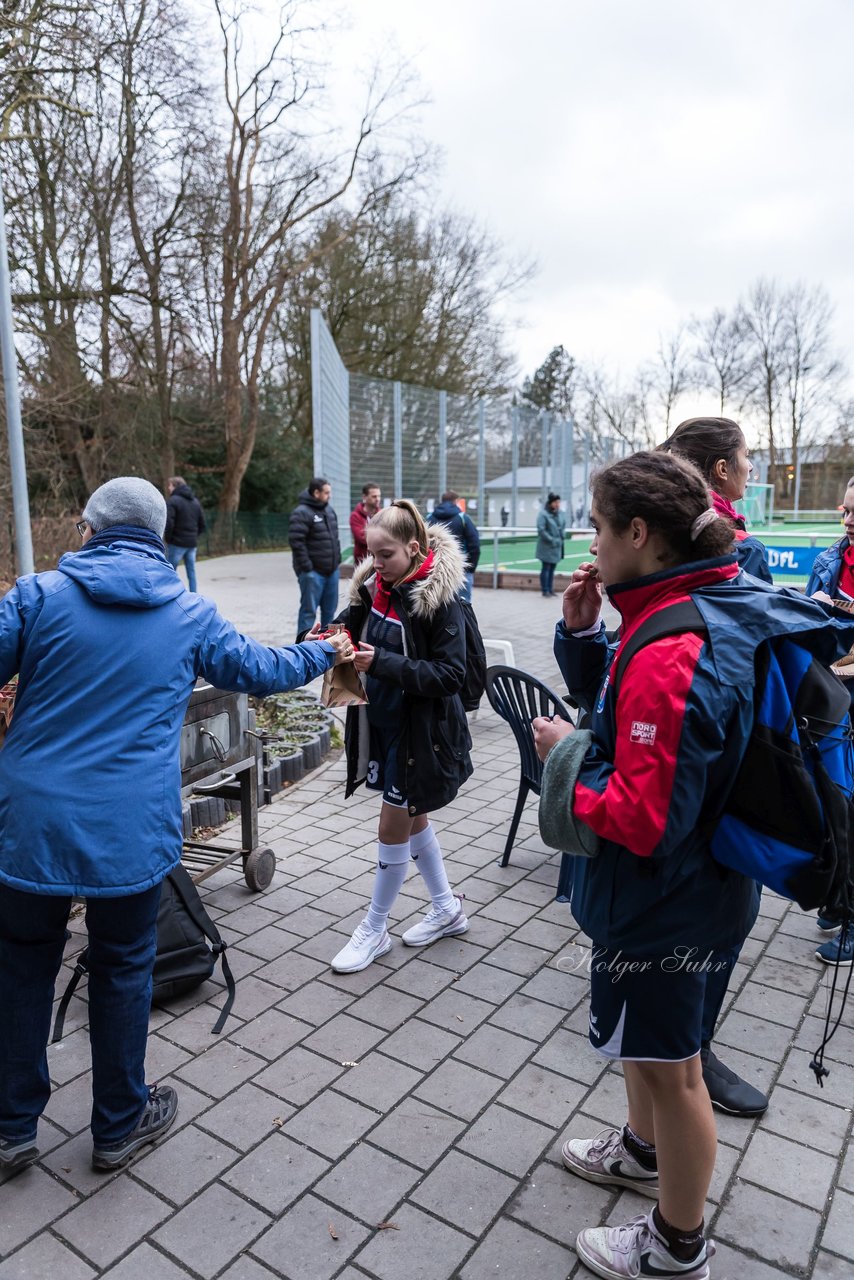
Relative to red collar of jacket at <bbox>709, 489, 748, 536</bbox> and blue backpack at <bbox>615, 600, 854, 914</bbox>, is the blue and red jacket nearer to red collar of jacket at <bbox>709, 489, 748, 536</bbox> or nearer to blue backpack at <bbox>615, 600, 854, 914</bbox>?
blue backpack at <bbox>615, 600, 854, 914</bbox>

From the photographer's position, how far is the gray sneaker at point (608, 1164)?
2285 millimetres

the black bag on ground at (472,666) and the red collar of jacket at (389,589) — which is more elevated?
the red collar of jacket at (389,589)

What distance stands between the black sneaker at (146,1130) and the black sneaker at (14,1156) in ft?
0.54

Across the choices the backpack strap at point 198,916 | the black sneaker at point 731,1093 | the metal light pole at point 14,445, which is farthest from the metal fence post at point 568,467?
the black sneaker at point 731,1093

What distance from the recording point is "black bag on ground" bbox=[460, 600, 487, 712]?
11.2ft

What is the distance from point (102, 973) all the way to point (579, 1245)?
4.42 feet

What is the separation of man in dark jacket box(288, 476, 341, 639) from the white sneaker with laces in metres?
7.76

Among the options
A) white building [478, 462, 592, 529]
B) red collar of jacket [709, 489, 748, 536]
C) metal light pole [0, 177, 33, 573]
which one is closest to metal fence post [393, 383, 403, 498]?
white building [478, 462, 592, 529]

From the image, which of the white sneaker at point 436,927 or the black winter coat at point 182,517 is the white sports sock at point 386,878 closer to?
the white sneaker at point 436,927

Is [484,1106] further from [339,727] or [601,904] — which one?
[339,727]

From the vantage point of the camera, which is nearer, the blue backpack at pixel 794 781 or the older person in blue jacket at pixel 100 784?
the blue backpack at pixel 794 781

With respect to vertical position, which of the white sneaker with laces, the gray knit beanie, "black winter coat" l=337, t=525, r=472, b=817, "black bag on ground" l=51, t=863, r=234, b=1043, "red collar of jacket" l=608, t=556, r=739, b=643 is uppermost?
the gray knit beanie

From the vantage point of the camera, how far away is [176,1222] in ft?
7.25

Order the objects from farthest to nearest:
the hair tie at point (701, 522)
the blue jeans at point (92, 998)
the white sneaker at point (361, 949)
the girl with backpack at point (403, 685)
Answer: the white sneaker at point (361, 949) < the girl with backpack at point (403, 685) < the blue jeans at point (92, 998) < the hair tie at point (701, 522)
